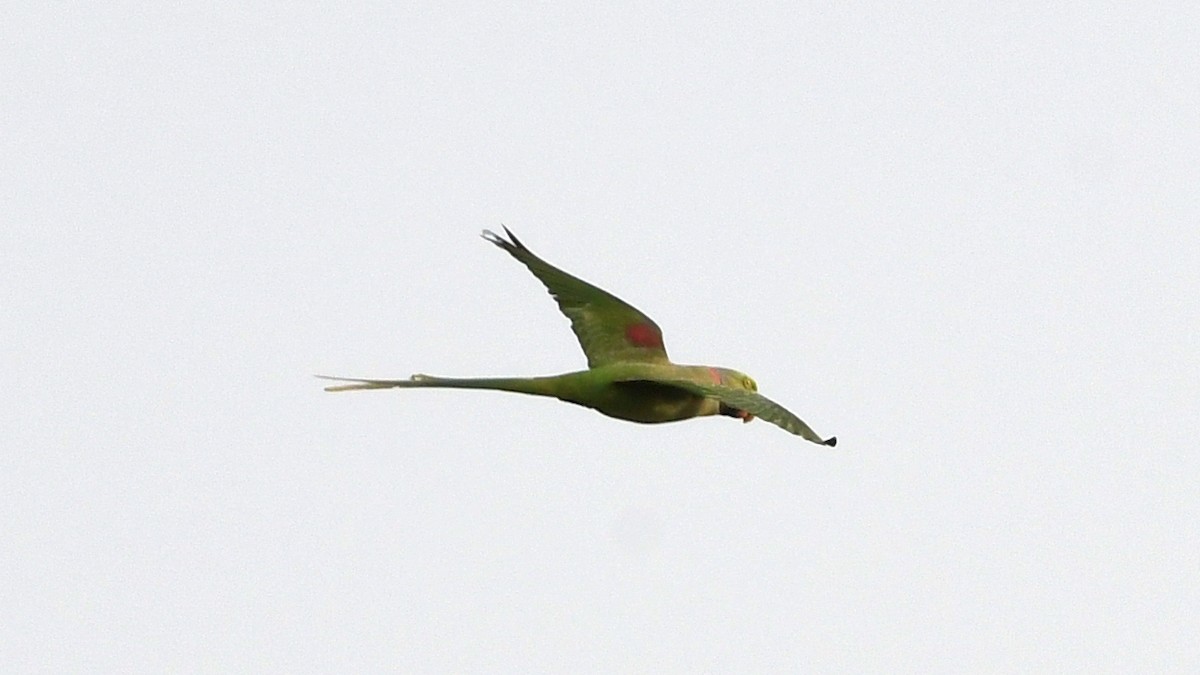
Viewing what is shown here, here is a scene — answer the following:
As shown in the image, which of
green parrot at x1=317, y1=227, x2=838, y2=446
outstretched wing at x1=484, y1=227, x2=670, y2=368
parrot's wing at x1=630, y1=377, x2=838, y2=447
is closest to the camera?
parrot's wing at x1=630, y1=377, x2=838, y2=447

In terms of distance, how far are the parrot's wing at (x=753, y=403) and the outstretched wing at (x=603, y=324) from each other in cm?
184

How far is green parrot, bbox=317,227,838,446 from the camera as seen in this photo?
22.0 meters

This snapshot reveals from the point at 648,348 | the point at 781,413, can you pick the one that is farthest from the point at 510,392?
the point at 781,413

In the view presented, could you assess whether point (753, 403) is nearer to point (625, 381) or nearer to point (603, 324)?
point (625, 381)

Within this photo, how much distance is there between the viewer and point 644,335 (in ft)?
79.9

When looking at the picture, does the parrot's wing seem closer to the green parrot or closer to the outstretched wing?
the green parrot

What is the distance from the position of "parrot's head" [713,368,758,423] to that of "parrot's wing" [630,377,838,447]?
0.56m

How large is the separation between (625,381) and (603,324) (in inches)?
88.8

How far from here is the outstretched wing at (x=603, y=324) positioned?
952 inches

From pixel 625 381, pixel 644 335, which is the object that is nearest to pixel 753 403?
pixel 625 381

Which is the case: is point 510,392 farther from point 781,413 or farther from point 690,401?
point 781,413

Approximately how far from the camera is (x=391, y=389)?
2195 cm

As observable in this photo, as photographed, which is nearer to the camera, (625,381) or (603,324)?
(625,381)

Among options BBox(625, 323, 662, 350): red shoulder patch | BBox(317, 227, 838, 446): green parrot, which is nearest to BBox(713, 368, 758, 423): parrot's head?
BBox(317, 227, 838, 446): green parrot
